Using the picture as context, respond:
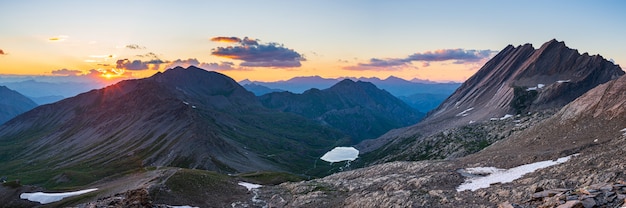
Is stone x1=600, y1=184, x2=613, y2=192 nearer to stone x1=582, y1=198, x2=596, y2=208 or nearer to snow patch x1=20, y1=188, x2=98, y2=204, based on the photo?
stone x1=582, y1=198, x2=596, y2=208

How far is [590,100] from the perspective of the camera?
81.1 m

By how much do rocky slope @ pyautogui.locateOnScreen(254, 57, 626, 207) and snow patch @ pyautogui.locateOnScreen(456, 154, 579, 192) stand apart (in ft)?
3.99

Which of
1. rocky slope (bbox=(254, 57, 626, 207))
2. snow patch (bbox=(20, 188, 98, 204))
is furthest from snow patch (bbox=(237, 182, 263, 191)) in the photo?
snow patch (bbox=(20, 188, 98, 204))

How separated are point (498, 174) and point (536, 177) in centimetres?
734

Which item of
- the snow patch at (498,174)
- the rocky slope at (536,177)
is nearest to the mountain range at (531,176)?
the rocky slope at (536,177)

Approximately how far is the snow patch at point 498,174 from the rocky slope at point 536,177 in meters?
1.22

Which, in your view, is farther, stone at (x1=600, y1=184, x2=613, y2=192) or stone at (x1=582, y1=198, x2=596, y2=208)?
stone at (x1=600, y1=184, x2=613, y2=192)

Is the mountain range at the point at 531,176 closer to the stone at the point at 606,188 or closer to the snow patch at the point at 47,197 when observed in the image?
the stone at the point at 606,188

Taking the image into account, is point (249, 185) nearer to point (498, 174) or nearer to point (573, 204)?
point (498, 174)

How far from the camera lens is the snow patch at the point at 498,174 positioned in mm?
49325

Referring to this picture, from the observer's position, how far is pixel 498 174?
5312 cm

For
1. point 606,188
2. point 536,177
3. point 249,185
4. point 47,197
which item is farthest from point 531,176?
point 47,197

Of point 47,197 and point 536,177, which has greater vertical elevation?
point 536,177

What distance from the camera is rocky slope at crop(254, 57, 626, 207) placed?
1389 inches
